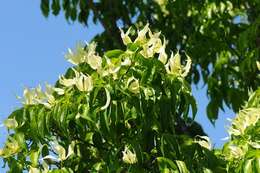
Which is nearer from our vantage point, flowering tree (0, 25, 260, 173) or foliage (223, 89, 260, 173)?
foliage (223, 89, 260, 173)

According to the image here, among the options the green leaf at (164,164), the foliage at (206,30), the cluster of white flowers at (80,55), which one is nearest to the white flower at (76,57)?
the cluster of white flowers at (80,55)

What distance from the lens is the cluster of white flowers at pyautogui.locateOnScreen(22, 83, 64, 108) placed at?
3.33 meters

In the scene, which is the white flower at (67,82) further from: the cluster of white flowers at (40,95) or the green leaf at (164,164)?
the green leaf at (164,164)

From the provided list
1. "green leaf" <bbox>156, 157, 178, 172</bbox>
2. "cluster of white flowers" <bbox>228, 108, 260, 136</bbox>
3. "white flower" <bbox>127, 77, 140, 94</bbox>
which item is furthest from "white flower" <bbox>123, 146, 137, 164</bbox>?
"cluster of white flowers" <bbox>228, 108, 260, 136</bbox>

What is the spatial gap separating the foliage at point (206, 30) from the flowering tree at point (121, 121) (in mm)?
2376

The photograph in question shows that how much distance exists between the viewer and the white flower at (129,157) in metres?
3.17

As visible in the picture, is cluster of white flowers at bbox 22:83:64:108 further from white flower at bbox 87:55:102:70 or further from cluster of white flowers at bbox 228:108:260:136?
cluster of white flowers at bbox 228:108:260:136

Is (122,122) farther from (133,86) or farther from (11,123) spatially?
(11,123)

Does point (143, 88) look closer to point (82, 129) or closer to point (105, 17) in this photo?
point (82, 129)

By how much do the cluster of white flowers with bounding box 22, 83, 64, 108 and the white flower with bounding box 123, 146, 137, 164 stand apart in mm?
414

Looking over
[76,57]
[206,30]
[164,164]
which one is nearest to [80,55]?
[76,57]

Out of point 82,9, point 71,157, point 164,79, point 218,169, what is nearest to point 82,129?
point 71,157

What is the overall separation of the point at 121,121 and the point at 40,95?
42cm

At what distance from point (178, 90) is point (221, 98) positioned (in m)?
2.97
